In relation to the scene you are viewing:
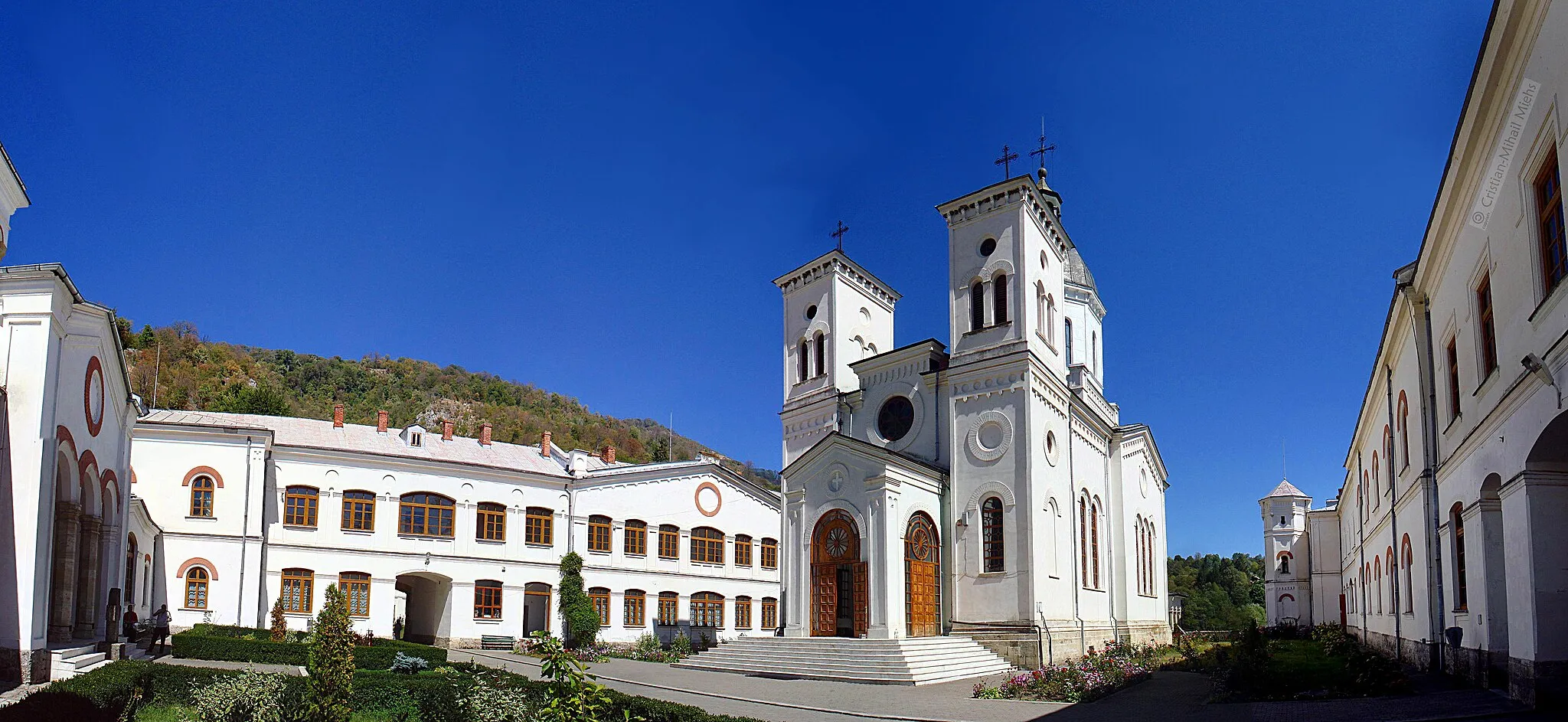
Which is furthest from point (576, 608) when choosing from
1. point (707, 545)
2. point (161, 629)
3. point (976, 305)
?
point (976, 305)

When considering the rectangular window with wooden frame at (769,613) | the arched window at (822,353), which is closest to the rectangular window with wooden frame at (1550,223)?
the arched window at (822,353)

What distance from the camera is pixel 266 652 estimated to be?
68.9 ft

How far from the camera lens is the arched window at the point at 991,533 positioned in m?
27.1

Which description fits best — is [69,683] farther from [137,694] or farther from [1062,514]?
[1062,514]

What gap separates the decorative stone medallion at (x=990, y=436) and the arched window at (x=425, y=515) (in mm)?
17949

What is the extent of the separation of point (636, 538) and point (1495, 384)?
95.4ft

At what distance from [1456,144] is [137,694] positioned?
1988 cm

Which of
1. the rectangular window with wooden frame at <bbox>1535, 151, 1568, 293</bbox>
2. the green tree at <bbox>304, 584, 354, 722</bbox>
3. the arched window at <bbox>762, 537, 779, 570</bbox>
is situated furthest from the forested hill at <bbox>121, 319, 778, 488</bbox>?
the rectangular window with wooden frame at <bbox>1535, 151, 1568, 293</bbox>

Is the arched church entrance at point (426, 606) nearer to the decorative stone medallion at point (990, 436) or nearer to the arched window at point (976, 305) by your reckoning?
the decorative stone medallion at point (990, 436)

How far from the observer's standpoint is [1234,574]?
96.8 metres

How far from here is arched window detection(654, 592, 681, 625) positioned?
37.6 meters

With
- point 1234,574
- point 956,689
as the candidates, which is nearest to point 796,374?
point 956,689

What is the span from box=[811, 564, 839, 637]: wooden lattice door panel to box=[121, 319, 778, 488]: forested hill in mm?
34351

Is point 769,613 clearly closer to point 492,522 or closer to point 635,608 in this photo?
point 635,608
